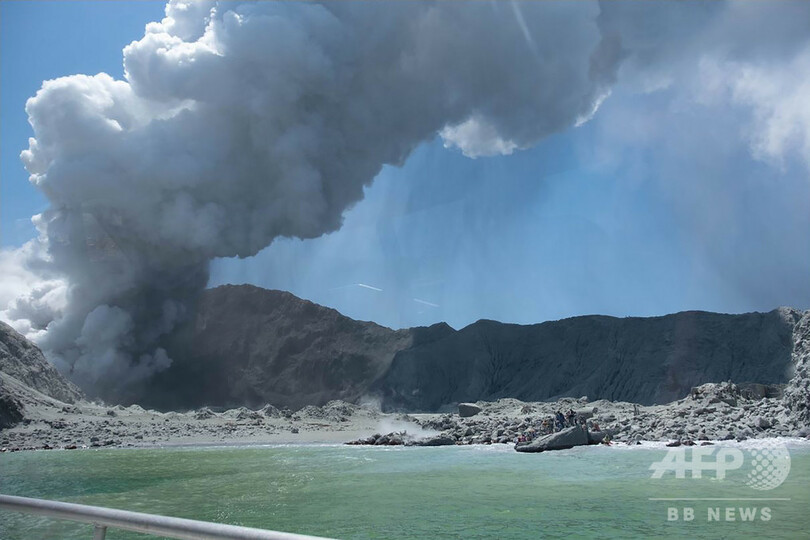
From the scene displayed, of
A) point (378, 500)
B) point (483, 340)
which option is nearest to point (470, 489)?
point (378, 500)

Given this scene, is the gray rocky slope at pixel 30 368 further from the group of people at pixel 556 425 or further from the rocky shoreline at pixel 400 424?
the group of people at pixel 556 425

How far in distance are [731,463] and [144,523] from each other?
2508cm

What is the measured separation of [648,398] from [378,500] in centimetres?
7631

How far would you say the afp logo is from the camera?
20.0 meters

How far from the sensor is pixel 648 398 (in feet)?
281

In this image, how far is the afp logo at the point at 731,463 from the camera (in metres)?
20.0

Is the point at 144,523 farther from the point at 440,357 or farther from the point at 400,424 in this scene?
the point at 440,357

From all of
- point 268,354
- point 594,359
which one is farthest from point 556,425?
point 268,354

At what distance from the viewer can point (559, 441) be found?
109ft

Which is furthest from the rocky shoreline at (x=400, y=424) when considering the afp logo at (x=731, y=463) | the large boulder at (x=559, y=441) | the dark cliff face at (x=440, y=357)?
the dark cliff face at (x=440, y=357)

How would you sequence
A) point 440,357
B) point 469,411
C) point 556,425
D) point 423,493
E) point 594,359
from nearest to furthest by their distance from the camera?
1. point 423,493
2. point 556,425
3. point 469,411
4. point 594,359
5. point 440,357

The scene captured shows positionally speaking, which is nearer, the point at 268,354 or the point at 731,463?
the point at 731,463

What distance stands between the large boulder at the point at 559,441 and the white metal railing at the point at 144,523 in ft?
101

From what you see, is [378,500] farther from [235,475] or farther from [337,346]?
[337,346]
